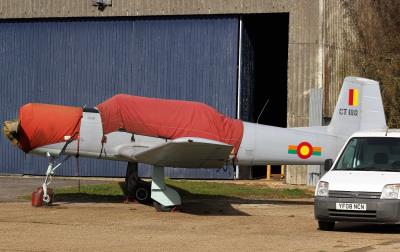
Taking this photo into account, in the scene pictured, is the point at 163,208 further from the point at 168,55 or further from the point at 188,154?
the point at 168,55

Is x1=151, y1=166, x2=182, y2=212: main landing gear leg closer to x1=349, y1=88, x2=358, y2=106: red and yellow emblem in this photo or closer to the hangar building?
x1=349, y1=88, x2=358, y2=106: red and yellow emblem

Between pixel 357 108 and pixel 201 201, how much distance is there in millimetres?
4418

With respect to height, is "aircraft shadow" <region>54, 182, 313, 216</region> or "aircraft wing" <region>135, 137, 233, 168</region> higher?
"aircraft wing" <region>135, 137, 233, 168</region>

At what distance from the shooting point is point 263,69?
3152 centimetres

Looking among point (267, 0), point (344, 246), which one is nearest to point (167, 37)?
point (267, 0)

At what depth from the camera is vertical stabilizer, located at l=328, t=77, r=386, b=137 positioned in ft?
61.7

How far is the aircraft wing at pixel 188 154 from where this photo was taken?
15.9 metres

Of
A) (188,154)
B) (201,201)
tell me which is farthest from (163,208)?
(201,201)

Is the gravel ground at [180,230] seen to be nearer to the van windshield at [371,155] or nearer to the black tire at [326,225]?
the black tire at [326,225]

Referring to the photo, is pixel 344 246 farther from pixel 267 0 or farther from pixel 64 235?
pixel 267 0

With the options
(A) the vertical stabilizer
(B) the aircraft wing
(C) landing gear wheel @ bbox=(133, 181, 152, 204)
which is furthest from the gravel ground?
(A) the vertical stabilizer

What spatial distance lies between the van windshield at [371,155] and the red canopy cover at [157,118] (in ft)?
12.7

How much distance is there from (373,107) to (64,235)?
9086mm

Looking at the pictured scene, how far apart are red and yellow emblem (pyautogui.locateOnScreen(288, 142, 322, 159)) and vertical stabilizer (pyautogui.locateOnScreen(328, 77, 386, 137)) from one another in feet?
2.19
